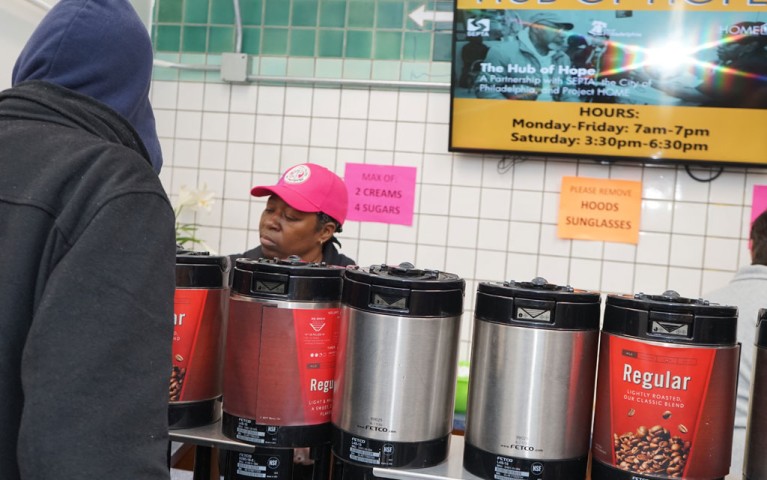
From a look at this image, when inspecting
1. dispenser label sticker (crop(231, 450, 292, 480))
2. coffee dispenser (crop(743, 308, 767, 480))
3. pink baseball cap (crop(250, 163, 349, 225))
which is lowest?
dispenser label sticker (crop(231, 450, 292, 480))

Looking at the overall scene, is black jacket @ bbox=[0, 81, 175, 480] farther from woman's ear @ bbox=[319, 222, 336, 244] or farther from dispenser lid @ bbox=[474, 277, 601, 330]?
woman's ear @ bbox=[319, 222, 336, 244]

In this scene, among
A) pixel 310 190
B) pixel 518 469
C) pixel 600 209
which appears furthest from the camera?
pixel 600 209

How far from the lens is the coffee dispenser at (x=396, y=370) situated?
96 cm

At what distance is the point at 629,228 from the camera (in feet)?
8.02

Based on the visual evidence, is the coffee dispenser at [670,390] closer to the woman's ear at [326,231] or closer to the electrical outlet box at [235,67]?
the woman's ear at [326,231]

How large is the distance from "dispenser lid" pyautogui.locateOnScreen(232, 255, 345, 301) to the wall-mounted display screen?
151 centimetres

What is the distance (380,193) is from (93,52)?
1798mm

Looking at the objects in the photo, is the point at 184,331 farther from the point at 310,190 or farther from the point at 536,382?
the point at 310,190

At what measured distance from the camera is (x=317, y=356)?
3.36 feet

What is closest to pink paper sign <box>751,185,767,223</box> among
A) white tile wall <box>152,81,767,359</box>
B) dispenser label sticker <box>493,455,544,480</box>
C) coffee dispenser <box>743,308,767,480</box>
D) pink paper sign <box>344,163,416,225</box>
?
white tile wall <box>152,81,767,359</box>

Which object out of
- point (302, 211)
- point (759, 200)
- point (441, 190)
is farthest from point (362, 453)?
point (759, 200)

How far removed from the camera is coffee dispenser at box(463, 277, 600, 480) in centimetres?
94

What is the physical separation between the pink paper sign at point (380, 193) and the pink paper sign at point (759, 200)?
1096 mm

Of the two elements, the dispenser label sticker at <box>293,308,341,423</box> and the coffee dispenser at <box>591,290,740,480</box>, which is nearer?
the coffee dispenser at <box>591,290,740,480</box>
